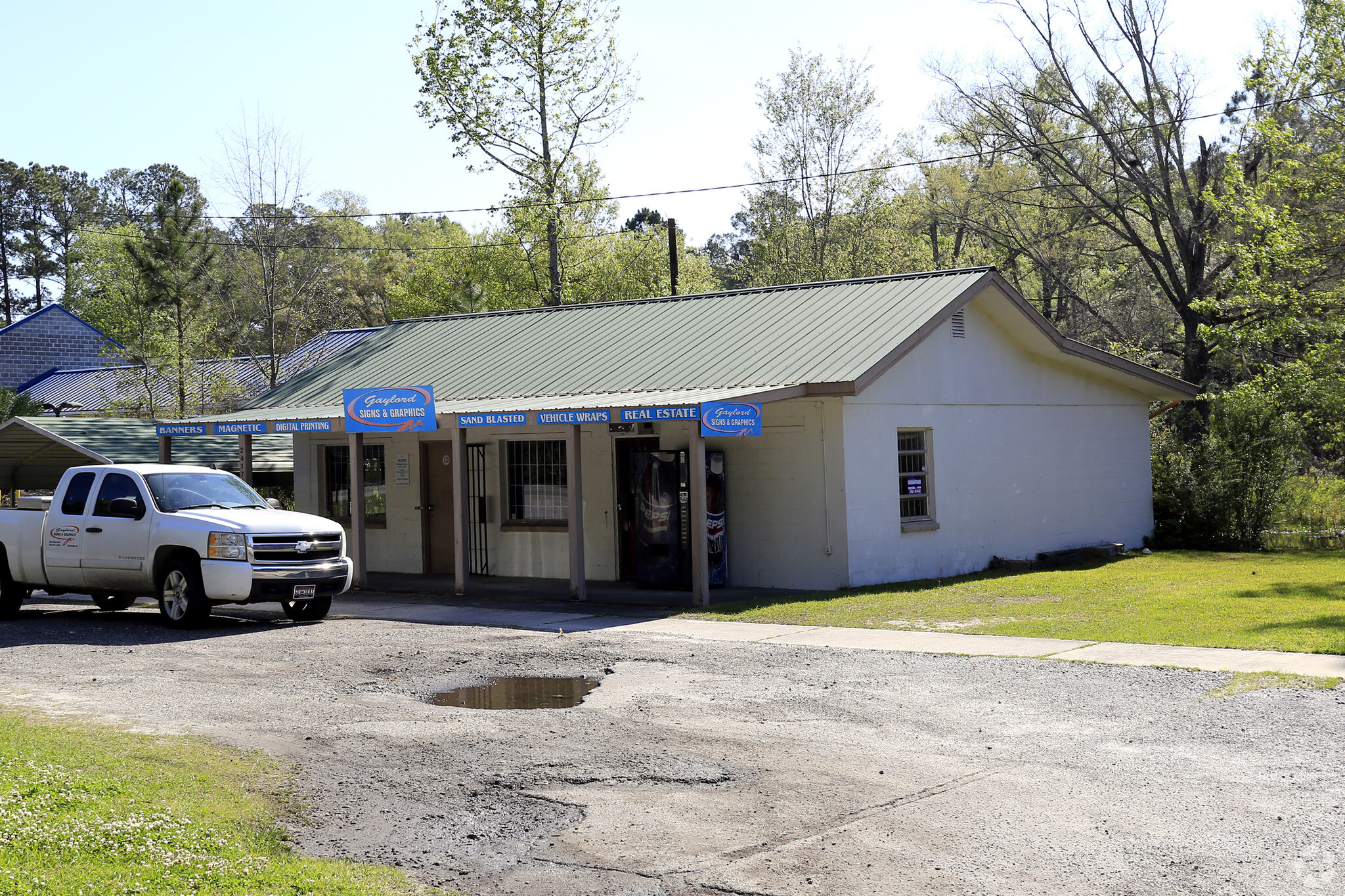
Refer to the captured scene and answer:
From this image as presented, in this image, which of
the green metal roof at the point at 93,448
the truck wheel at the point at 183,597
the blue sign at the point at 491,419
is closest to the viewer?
the truck wheel at the point at 183,597

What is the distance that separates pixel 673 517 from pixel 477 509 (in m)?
4.35

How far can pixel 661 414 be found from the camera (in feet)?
49.5

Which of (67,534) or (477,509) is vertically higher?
(477,509)

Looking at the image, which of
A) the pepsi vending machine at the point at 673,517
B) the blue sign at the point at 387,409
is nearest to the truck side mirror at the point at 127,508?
the blue sign at the point at 387,409

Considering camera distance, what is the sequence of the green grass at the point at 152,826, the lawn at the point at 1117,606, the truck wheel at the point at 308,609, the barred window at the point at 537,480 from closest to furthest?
the green grass at the point at 152,826 → the lawn at the point at 1117,606 → the truck wheel at the point at 308,609 → the barred window at the point at 537,480

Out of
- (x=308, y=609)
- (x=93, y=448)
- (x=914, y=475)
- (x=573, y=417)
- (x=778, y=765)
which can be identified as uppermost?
(x=93, y=448)

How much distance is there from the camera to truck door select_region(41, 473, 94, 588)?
1516 centimetres

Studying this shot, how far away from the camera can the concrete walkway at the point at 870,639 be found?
34.2 ft

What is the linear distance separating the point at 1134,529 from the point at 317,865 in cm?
2088

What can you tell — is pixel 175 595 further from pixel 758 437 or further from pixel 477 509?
pixel 758 437

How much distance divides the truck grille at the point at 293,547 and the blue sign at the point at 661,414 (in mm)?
3903

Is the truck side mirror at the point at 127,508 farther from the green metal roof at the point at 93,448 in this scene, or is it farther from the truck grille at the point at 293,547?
the green metal roof at the point at 93,448

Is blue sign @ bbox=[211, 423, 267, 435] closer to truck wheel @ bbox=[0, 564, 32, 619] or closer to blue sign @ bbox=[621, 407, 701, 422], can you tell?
truck wheel @ bbox=[0, 564, 32, 619]

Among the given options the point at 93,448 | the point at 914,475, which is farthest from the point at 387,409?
the point at 93,448
